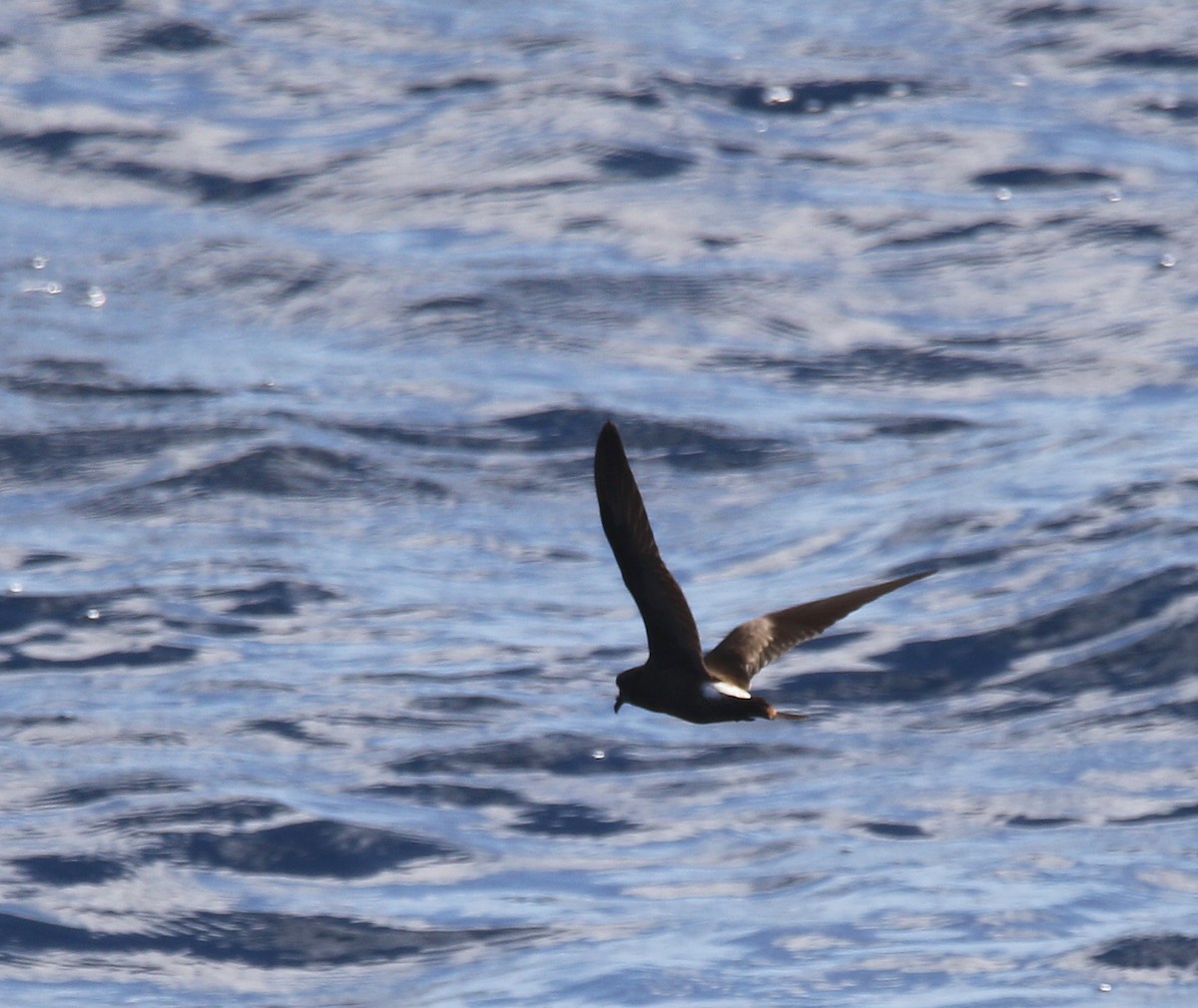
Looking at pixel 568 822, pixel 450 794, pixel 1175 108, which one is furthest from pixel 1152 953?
pixel 1175 108

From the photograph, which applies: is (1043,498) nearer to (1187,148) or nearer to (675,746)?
(675,746)

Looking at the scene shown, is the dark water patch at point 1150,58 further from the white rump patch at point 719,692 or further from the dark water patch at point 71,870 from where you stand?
the white rump patch at point 719,692

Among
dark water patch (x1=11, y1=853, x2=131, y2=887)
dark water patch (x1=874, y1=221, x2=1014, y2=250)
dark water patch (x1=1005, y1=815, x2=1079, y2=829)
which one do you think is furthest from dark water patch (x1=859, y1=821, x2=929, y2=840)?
dark water patch (x1=874, y1=221, x2=1014, y2=250)

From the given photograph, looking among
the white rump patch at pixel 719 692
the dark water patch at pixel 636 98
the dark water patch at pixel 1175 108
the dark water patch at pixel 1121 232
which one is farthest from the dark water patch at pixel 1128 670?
the dark water patch at pixel 1175 108

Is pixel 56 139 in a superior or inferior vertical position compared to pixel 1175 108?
inferior

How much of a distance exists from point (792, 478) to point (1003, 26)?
2180cm

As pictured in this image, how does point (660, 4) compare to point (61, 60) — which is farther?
point (660, 4)

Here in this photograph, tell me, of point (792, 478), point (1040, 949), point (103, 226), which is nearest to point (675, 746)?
point (1040, 949)

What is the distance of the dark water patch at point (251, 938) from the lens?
1925 cm

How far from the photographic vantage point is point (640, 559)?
700cm

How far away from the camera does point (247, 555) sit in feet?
92.8

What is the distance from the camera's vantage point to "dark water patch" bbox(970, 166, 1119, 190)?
37719mm

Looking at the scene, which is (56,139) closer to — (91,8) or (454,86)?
(91,8)

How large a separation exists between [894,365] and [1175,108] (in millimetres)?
13468
